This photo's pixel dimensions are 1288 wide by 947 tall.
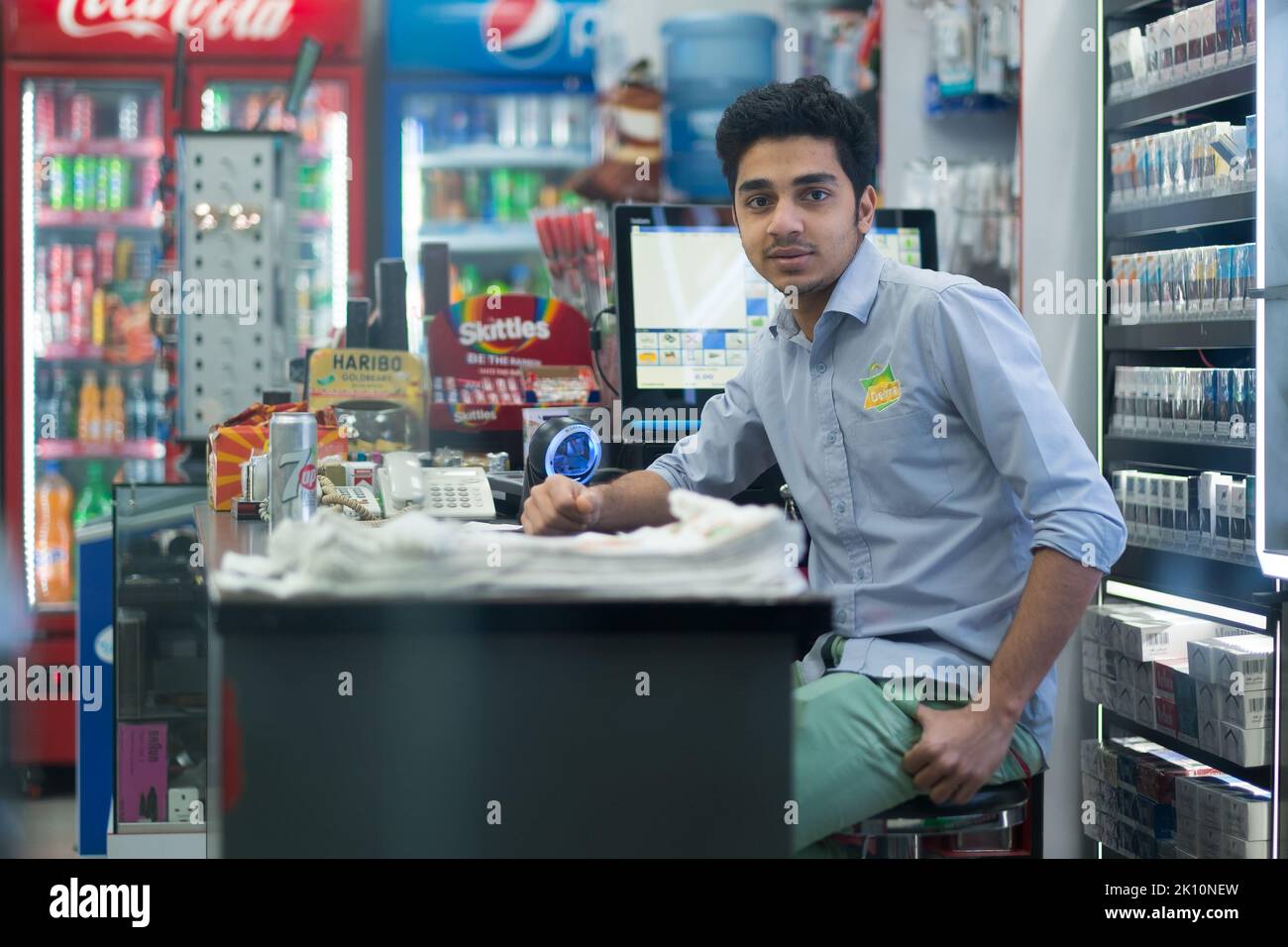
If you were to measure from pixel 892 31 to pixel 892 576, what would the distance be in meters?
2.63

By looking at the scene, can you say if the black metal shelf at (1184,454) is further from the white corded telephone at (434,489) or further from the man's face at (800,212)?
the white corded telephone at (434,489)

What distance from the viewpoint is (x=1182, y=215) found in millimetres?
3037

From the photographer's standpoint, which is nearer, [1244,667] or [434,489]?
[434,489]

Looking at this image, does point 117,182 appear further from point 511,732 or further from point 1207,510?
point 511,732

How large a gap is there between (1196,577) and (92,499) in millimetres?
4416

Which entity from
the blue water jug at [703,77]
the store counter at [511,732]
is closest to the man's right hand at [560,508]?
the store counter at [511,732]

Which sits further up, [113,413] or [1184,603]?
[113,413]

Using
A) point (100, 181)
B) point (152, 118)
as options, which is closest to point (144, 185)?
point (100, 181)

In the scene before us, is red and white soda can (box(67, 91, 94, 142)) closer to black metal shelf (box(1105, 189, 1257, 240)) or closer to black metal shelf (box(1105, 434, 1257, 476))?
black metal shelf (box(1105, 189, 1257, 240))

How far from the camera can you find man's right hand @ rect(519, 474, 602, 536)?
200cm

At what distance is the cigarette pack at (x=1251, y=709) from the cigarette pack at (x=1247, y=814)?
5.9 inches

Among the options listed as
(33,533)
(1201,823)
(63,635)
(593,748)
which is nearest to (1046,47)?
(1201,823)
